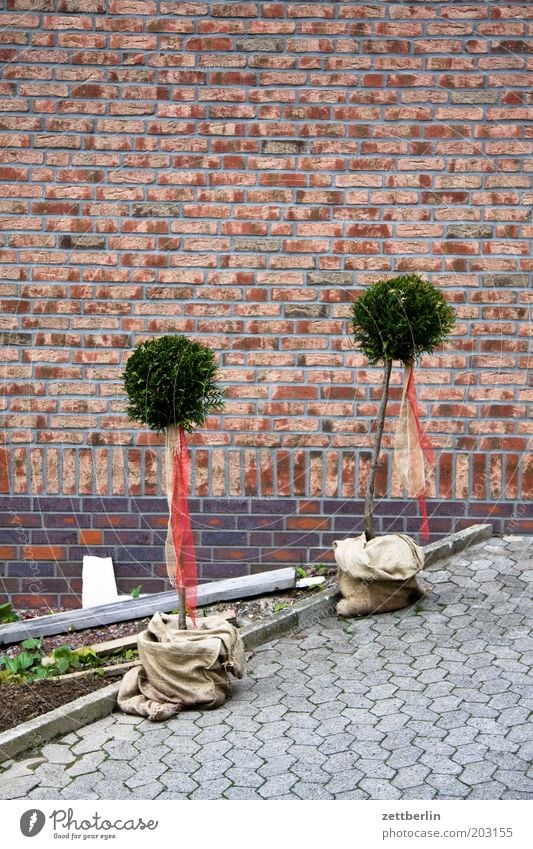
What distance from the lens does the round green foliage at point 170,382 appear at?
4641 mm

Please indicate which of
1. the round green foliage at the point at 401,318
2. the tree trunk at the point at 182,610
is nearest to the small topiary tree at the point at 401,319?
the round green foliage at the point at 401,318

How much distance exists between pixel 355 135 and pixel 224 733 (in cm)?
369

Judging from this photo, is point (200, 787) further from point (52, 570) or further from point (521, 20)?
point (521, 20)

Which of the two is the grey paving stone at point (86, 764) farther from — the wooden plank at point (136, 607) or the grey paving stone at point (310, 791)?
the wooden plank at point (136, 607)

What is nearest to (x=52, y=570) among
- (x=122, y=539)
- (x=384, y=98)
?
(x=122, y=539)

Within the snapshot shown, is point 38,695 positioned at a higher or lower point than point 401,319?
lower

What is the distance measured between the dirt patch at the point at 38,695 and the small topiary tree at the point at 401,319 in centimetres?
217

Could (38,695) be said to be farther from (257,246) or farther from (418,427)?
(257,246)

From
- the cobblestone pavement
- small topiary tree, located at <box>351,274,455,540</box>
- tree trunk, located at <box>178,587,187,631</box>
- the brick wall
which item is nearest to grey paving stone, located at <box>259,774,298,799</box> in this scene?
the cobblestone pavement

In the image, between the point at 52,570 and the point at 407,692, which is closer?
the point at 407,692

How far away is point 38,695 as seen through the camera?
16.1 feet

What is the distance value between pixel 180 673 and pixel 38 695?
71cm

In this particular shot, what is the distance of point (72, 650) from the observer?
18.7ft

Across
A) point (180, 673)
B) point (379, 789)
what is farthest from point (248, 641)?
point (379, 789)
